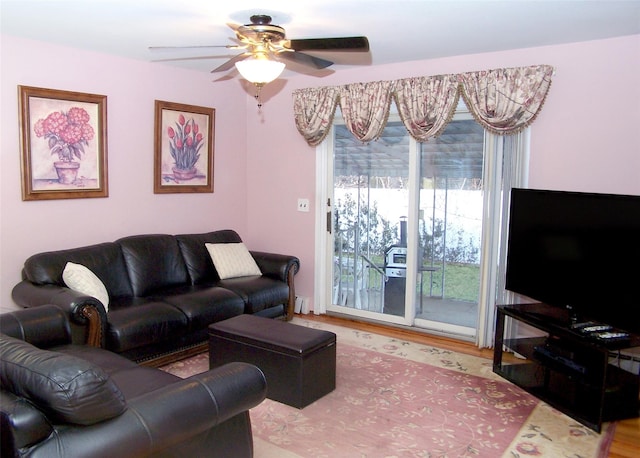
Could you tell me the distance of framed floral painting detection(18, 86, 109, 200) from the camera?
152 inches

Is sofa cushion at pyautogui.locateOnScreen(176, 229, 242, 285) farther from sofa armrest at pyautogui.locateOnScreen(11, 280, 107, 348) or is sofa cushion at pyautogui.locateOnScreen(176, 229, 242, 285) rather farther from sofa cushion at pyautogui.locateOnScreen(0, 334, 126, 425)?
sofa cushion at pyautogui.locateOnScreen(0, 334, 126, 425)

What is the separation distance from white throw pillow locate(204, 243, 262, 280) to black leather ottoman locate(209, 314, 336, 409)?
1.22m

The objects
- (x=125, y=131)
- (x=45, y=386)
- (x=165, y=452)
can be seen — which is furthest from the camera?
(x=125, y=131)

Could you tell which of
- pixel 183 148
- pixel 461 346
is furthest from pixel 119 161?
pixel 461 346

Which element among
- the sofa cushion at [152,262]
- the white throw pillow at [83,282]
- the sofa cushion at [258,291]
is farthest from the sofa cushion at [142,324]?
the sofa cushion at [258,291]

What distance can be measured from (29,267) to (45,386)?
96.9 inches

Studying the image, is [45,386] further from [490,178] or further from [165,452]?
[490,178]

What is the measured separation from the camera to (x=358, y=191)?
16.6 ft

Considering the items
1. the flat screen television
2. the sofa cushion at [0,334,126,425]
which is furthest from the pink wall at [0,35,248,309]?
the flat screen television

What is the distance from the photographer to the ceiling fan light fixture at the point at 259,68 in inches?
118

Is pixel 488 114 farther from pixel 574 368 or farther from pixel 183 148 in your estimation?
pixel 183 148

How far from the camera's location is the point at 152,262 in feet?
14.5

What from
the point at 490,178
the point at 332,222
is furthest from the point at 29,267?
the point at 490,178

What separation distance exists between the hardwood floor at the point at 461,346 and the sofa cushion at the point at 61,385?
2.61 m
